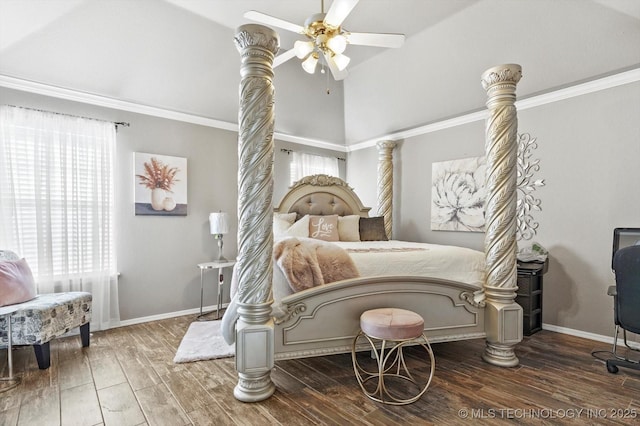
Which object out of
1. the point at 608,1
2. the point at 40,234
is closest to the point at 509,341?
the point at 608,1

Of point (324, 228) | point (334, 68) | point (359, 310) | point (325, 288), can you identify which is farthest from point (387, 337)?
point (334, 68)

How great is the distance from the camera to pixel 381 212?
16.8 feet

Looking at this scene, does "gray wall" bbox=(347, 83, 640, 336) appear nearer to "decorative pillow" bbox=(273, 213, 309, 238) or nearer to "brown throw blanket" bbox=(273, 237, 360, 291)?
"brown throw blanket" bbox=(273, 237, 360, 291)

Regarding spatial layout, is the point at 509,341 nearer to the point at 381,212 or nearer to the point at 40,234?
the point at 381,212

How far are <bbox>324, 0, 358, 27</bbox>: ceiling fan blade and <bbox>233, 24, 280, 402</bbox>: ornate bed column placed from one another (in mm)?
405

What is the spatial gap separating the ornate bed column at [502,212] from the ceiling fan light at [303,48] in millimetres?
1518

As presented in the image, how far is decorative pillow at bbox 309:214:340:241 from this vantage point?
394 cm

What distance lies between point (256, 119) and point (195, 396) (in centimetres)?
194

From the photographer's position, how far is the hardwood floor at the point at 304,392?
197cm

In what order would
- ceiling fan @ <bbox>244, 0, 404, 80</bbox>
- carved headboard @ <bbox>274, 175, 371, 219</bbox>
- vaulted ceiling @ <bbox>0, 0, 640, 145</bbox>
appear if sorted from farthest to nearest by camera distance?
carved headboard @ <bbox>274, 175, 371, 219</bbox> → vaulted ceiling @ <bbox>0, 0, 640, 145</bbox> → ceiling fan @ <bbox>244, 0, 404, 80</bbox>

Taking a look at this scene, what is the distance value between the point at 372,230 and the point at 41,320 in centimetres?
341

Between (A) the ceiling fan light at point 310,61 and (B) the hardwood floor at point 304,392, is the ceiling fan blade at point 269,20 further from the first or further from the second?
(B) the hardwood floor at point 304,392

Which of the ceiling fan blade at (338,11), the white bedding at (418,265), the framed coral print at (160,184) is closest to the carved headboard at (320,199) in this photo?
the framed coral print at (160,184)

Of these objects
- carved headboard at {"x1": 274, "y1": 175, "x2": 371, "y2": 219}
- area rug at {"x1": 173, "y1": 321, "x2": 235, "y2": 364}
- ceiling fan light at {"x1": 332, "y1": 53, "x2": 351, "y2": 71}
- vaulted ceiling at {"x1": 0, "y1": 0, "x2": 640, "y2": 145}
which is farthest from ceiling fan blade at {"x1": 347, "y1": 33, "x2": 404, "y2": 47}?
area rug at {"x1": 173, "y1": 321, "x2": 235, "y2": 364}
